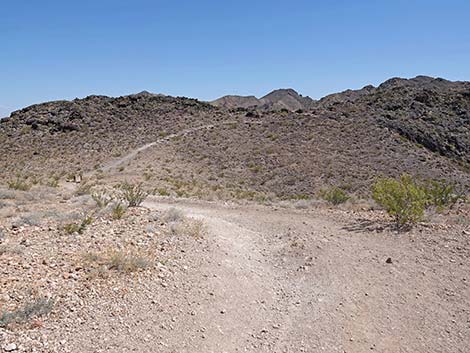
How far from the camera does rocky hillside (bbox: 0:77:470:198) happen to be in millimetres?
31750

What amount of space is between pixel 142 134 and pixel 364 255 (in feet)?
126

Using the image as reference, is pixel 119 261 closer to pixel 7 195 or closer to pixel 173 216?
pixel 173 216

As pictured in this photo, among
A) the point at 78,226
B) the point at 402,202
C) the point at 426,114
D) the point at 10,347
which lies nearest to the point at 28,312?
the point at 10,347

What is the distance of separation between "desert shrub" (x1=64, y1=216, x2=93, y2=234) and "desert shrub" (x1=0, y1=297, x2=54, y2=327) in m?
3.50

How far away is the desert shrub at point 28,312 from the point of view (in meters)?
5.25

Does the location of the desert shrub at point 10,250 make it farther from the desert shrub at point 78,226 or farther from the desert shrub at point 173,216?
the desert shrub at point 173,216

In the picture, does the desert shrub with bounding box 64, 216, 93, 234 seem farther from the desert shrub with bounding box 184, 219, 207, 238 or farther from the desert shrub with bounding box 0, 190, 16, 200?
the desert shrub with bounding box 0, 190, 16, 200

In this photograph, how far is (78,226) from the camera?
31.6ft

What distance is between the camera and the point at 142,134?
148 ft

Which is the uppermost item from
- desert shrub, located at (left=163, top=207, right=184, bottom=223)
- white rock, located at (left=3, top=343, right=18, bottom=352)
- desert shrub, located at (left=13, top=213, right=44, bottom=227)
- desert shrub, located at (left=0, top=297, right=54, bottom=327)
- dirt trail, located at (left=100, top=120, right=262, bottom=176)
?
dirt trail, located at (left=100, top=120, right=262, bottom=176)

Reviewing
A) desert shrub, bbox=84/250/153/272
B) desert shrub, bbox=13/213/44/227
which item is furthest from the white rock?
desert shrub, bbox=13/213/44/227

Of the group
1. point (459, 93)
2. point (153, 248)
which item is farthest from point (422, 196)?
point (459, 93)

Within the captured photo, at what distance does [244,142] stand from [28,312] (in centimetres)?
3582

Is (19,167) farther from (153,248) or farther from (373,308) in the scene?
(373,308)
